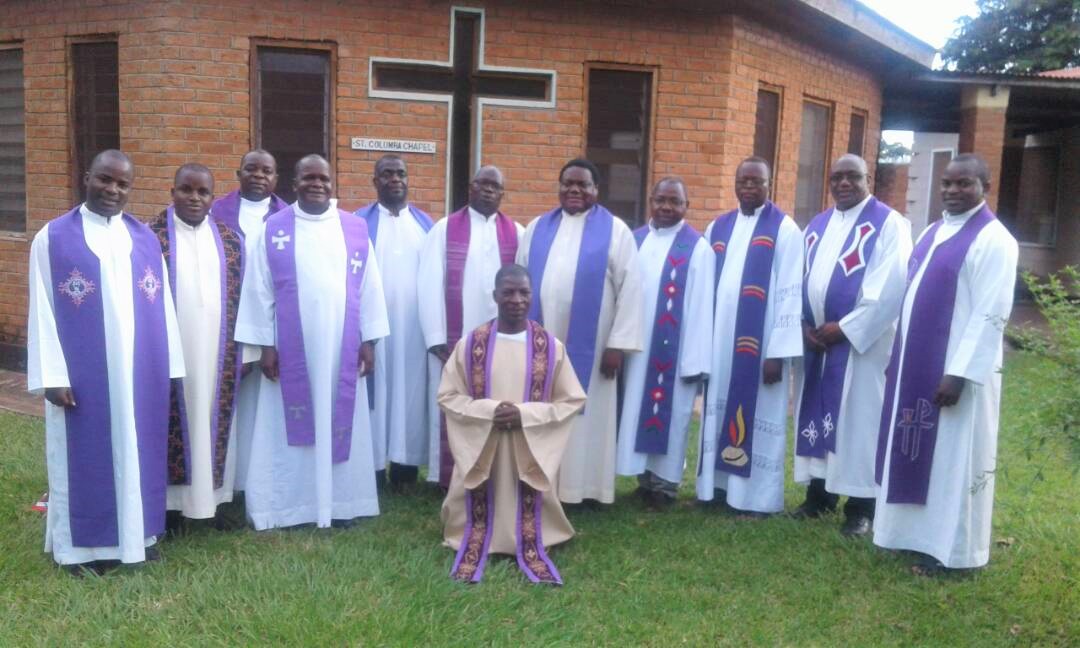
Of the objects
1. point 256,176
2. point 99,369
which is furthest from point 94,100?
point 99,369

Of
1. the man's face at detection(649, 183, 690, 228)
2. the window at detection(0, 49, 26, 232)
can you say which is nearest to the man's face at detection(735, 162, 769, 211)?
the man's face at detection(649, 183, 690, 228)

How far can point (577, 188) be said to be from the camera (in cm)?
520

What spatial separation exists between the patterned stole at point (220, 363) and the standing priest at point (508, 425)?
1.21 meters

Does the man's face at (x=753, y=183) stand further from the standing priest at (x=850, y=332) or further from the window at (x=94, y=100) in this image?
the window at (x=94, y=100)

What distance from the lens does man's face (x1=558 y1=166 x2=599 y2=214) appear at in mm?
5199

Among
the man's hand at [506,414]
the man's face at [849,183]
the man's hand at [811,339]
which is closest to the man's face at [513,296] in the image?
the man's hand at [506,414]

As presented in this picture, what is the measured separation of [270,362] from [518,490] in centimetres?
149

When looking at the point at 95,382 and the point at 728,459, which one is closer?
the point at 95,382

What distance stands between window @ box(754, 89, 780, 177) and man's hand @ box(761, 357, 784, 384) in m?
4.16

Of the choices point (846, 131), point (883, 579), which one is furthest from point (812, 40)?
point (883, 579)

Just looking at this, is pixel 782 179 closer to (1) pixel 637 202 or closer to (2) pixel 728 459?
(1) pixel 637 202

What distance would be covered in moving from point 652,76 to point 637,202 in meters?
1.09

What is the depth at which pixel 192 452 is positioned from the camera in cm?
469

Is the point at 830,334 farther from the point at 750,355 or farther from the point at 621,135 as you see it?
the point at 621,135
